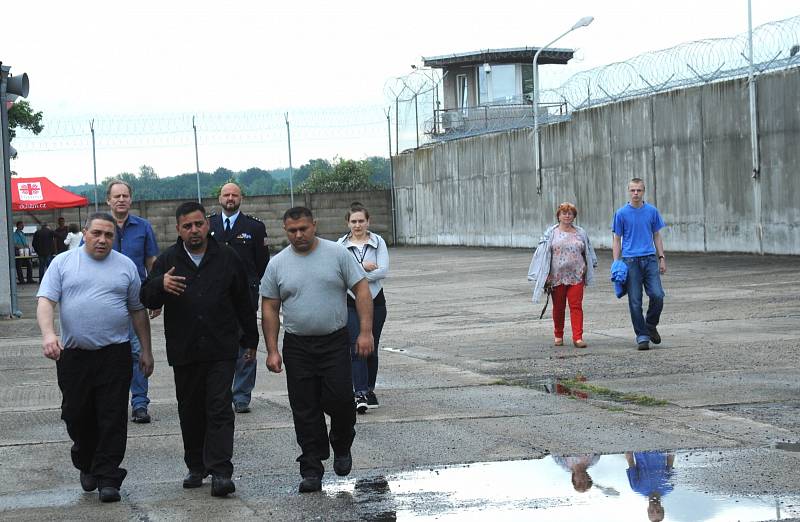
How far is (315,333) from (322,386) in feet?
1.02

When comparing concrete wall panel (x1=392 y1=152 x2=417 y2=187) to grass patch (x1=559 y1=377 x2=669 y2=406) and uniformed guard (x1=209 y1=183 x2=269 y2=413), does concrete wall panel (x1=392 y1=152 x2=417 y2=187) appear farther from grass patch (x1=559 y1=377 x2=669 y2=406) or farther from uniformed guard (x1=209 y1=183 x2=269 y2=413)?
uniformed guard (x1=209 y1=183 x2=269 y2=413)

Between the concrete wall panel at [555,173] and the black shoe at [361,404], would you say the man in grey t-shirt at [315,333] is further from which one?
the concrete wall panel at [555,173]

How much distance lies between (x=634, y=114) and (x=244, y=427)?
81.4ft

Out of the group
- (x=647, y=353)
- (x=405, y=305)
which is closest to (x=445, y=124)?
(x=405, y=305)

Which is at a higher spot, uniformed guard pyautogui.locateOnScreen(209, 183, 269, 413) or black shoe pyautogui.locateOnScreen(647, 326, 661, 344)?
uniformed guard pyautogui.locateOnScreen(209, 183, 269, 413)

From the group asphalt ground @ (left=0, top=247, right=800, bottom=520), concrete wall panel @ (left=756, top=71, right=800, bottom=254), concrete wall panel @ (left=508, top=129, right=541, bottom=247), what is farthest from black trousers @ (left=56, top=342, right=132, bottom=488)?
concrete wall panel @ (left=508, top=129, right=541, bottom=247)

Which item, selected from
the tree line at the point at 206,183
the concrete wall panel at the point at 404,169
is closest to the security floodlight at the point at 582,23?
the tree line at the point at 206,183

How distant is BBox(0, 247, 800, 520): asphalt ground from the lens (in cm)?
680

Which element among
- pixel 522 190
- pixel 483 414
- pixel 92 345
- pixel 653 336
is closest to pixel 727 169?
pixel 522 190

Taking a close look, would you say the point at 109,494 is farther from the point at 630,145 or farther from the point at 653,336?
the point at 630,145

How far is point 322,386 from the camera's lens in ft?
23.7

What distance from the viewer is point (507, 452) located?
7.72 metres

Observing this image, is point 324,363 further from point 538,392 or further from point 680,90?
point 680,90

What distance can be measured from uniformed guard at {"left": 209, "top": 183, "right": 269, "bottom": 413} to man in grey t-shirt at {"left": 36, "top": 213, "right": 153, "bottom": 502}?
7.91ft
